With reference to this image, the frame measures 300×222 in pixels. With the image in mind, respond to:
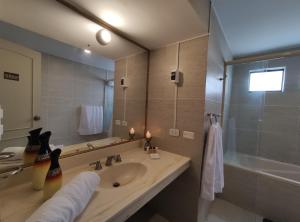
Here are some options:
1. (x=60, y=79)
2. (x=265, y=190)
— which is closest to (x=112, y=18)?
(x=60, y=79)

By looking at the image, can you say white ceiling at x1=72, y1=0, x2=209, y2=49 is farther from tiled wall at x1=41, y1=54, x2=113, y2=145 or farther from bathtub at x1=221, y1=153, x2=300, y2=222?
bathtub at x1=221, y1=153, x2=300, y2=222

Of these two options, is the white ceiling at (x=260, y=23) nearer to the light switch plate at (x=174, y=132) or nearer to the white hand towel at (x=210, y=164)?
the white hand towel at (x=210, y=164)

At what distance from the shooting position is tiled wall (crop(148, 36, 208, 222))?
1.39 meters

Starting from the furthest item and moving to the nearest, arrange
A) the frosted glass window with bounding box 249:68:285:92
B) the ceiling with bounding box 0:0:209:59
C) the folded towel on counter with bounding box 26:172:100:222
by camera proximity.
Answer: the frosted glass window with bounding box 249:68:285:92
the ceiling with bounding box 0:0:209:59
the folded towel on counter with bounding box 26:172:100:222

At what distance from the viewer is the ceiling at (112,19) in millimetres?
961

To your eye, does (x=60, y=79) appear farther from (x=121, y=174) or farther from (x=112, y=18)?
(x=121, y=174)

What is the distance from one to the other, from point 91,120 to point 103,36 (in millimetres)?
749

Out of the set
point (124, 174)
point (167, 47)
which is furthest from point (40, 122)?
point (167, 47)

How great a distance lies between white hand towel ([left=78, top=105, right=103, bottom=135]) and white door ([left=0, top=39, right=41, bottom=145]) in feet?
1.04

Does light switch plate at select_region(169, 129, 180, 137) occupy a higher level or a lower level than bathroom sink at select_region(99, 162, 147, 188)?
higher

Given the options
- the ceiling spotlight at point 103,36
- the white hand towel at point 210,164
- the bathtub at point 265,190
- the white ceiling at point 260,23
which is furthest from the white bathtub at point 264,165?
the ceiling spotlight at point 103,36

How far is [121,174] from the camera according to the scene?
1.25m

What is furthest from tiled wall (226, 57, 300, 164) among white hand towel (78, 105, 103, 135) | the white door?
the white door

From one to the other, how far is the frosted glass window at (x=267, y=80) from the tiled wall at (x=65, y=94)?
252 centimetres
